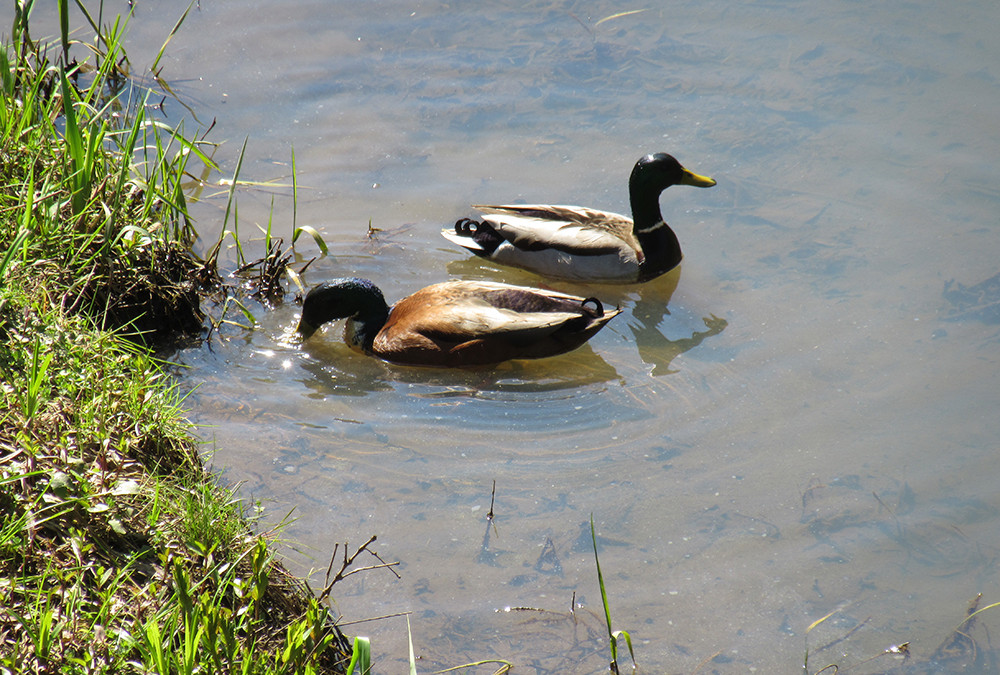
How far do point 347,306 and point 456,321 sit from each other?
69 cm

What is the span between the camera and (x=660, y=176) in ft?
18.9

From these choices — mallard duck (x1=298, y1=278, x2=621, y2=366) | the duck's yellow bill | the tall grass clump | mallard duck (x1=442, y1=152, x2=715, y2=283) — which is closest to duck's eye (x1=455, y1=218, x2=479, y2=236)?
mallard duck (x1=442, y1=152, x2=715, y2=283)

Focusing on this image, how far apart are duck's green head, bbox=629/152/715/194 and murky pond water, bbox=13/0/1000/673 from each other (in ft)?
1.14

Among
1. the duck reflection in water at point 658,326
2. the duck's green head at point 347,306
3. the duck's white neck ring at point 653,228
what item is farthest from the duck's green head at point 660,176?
the duck's green head at point 347,306

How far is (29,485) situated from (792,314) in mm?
3855

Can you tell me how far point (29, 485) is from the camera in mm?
3006

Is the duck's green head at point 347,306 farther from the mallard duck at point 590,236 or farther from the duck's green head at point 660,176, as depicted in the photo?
the duck's green head at point 660,176

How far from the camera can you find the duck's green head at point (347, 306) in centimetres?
504

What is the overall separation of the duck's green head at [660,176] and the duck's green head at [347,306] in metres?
1.82

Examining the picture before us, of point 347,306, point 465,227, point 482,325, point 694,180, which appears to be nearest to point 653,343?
point 482,325

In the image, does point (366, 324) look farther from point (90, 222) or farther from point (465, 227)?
point (90, 222)

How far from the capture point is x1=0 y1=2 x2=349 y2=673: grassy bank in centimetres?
262

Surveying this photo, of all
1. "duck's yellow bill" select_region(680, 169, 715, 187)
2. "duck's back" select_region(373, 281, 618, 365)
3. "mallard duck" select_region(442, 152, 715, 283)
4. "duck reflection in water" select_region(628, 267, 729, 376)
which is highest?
Result: "duck's yellow bill" select_region(680, 169, 715, 187)

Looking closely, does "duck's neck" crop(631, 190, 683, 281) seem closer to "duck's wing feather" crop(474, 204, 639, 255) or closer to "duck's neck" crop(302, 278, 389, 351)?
"duck's wing feather" crop(474, 204, 639, 255)
